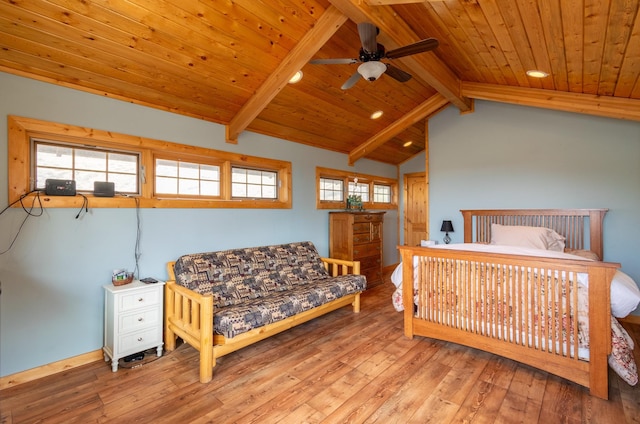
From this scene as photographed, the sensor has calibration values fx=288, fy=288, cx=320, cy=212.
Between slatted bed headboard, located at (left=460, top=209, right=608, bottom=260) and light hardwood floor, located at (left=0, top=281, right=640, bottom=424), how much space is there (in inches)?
57.8


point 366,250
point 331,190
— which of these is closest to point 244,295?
point 366,250

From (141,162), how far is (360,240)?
10.4 ft

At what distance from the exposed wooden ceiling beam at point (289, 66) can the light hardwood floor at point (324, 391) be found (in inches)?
97.1

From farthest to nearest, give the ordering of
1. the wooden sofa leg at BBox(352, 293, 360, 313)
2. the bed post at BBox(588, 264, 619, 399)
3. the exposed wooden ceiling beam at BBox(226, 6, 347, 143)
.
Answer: the wooden sofa leg at BBox(352, 293, 360, 313)
the exposed wooden ceiling beam at BBox(226, 6, 347, 143)
the bed post at BBox(588, 264, 619, 399)

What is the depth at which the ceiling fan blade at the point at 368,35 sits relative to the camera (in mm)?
2104

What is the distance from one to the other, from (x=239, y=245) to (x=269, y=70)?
6.75 ft

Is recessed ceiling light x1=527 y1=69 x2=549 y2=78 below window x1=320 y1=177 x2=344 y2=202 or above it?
above

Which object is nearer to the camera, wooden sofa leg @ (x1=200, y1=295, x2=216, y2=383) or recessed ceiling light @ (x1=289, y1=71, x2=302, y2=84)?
wooden sofa leg @ (x1=200, y1=295, x2=216, y2=383)

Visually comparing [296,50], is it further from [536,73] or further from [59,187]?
[536,73]

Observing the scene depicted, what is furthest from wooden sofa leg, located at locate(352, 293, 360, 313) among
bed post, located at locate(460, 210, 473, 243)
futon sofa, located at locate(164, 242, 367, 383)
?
bed post, located at locate(460, 210, 473, 243)

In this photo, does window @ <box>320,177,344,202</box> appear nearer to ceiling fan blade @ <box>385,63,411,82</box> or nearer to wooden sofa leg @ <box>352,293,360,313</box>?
wooden sofa leg @ <box>352,293,360,313</box>

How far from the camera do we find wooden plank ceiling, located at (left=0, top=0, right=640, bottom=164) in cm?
208

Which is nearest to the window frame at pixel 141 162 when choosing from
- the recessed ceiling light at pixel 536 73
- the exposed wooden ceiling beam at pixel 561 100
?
the exposed wooden ceiling beam at pixel 561 100

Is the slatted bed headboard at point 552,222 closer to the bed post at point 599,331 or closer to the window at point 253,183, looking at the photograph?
the bed post at point 599,331
